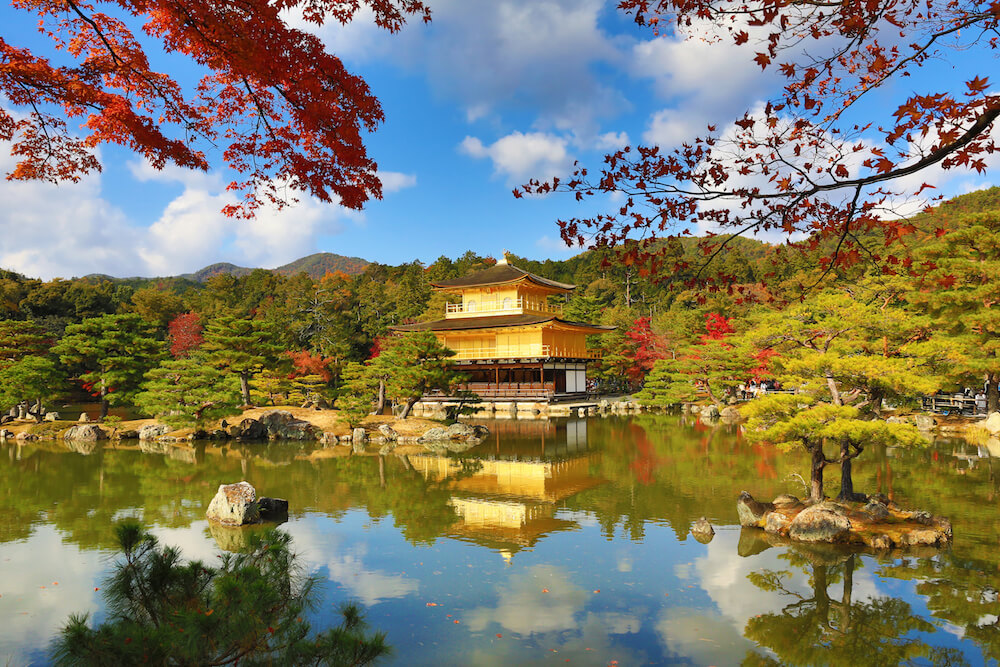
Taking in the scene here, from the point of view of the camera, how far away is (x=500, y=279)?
28.9 m

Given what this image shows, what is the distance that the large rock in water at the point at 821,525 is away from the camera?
716cm

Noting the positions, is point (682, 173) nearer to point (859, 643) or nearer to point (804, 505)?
point (859, 643)

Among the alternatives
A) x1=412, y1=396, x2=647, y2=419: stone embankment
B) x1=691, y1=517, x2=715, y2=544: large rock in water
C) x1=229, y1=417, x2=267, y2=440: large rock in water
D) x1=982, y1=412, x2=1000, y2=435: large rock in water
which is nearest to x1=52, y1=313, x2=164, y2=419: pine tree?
x1=229, y1=417, x2=267, y2=440: large rock in water

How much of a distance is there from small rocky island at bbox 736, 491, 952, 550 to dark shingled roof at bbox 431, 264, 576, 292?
20957 millimetres

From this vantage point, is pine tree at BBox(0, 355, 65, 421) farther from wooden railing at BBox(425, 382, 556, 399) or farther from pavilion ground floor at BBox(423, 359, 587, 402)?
wooden railing at BBox(425, 382, 556, 399)

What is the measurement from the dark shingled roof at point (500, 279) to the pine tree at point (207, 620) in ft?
83.4

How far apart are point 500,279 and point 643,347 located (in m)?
8.17

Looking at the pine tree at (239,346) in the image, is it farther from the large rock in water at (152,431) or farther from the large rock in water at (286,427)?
the large rock in water at (152,431)

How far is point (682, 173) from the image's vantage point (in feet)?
11.1

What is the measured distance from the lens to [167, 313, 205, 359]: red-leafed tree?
1248 inches

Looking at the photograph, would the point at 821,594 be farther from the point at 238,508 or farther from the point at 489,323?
the point at 489,323

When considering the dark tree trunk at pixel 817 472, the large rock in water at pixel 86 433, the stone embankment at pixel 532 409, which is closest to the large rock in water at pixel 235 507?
the dark tree trunk at pixel 817 472

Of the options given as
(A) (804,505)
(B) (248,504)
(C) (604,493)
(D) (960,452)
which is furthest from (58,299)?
(D) (960,452)

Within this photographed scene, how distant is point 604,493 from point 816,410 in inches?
156
